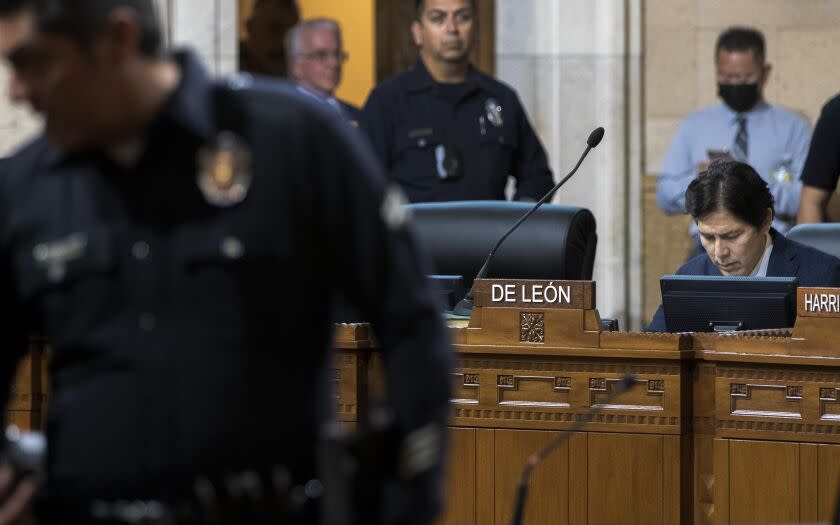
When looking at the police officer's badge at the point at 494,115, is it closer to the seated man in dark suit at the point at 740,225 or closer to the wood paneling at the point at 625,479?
the seated man in dark suit at the point at 740,225

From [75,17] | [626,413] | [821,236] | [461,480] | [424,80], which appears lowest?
[461,480]

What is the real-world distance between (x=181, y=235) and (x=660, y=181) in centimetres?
565

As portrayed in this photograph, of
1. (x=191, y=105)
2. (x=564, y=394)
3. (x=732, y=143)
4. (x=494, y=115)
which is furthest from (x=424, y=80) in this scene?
(x=191, y=105)

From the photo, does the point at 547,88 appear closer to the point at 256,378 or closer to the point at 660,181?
the point at 660,181

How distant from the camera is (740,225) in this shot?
5.48 meters

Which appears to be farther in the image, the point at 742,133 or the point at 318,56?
the point at 742,133

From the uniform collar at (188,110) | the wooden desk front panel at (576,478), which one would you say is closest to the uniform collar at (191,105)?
the uniform collar at (188,110)

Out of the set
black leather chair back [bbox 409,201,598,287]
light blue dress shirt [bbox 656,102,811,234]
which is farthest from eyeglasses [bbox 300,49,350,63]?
black leather chair back [bbox 409,201,598,287]

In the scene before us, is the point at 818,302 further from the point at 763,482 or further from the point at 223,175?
the point at 223,175

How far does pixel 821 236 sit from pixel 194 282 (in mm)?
4033

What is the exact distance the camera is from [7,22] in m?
1.97

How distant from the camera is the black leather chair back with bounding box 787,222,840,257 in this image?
5.69m

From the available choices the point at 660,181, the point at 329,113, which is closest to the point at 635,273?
the point at 660,181

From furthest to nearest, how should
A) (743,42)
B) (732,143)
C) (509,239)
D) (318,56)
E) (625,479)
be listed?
(743,42) → (732,143) → (318,56) → (509,239) → (625,479)
